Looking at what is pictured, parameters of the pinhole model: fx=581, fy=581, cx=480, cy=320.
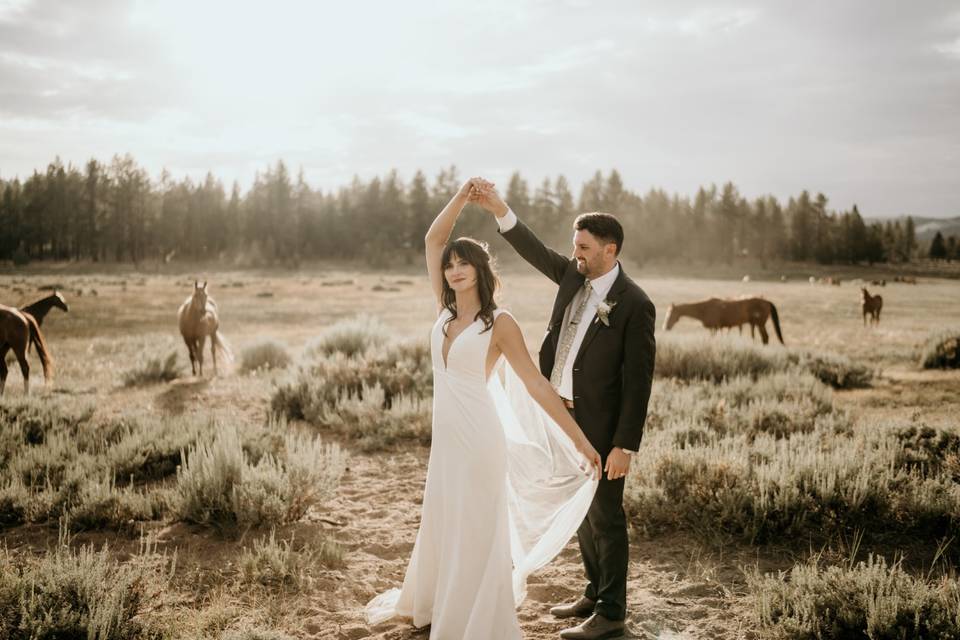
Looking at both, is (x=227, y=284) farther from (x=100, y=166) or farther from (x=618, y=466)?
(x=618, y=466)

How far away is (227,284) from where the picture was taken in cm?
4266

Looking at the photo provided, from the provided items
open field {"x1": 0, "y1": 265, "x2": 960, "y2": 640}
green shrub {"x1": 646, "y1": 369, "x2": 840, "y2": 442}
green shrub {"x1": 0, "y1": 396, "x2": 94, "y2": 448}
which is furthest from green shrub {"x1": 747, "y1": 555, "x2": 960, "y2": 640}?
green shrub {"x1": 0, "y1": 396, "x2": 94, "y2": 448}

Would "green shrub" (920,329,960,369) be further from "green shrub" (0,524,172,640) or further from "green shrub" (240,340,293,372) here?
"green shrub" (0,524,172,640)

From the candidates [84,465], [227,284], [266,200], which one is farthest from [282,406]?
[266,200]

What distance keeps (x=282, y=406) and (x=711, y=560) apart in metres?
7.27

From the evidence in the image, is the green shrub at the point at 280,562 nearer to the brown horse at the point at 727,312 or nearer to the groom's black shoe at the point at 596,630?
the groom's black shoe at the point at 596,630

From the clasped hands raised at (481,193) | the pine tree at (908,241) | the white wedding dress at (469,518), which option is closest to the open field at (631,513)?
the white wedding dress at (469,518)

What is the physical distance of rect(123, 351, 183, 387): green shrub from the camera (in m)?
12.2

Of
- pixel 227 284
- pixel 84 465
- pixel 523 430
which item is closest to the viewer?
pixel 523 430

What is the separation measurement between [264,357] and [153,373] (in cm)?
259

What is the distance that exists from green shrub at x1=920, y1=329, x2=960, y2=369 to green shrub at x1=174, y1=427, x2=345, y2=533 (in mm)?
13160

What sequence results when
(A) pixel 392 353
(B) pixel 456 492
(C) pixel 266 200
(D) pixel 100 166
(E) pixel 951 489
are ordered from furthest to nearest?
(C) pixel 266 200 → (D) pixel 100 166 → (A) pixel 392 353 → (E) pixel 951 489 → (B) pixel 456 492

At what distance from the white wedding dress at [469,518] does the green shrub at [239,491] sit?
6.33 ft

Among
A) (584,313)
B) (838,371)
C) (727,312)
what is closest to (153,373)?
(584,313)
